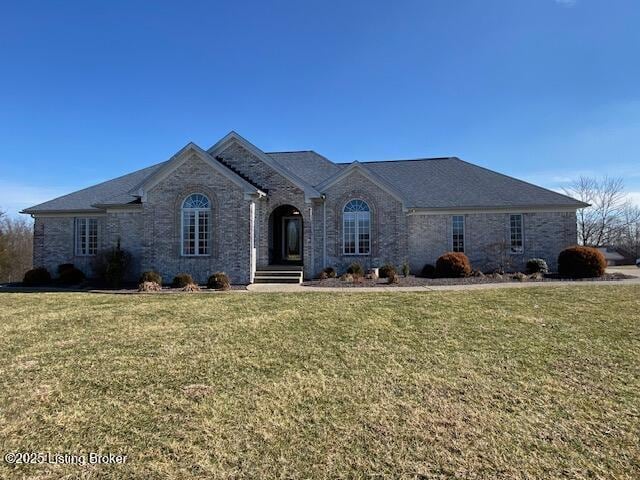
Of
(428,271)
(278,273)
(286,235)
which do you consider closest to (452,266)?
(428,271)

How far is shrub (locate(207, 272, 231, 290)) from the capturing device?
15117 millimetres

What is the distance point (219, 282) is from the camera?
15125 millimetres

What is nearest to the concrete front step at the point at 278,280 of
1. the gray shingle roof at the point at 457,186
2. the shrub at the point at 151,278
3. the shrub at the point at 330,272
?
the shrub at the point at 330,272

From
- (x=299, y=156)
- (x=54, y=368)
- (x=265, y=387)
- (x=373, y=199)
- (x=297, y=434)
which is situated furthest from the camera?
(x=299, y=156)

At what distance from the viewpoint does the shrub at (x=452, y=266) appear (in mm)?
18328

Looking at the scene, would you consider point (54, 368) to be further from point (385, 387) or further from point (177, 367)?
point (385, 387)

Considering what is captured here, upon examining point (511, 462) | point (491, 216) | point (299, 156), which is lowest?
point (511, 462)

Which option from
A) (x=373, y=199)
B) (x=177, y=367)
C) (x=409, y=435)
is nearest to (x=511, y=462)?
(x=409, y=435)

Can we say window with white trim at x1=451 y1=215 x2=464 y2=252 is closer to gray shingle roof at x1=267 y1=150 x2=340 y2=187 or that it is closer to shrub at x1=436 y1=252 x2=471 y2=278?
shrub at x1=436 y1=252 x2=471 y2=278

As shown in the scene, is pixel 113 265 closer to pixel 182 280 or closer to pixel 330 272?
pixel 182 280

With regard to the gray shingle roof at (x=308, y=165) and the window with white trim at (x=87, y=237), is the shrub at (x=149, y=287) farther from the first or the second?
the gray shingle roof at (x=308, y=165)

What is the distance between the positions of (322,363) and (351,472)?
283 centimetres

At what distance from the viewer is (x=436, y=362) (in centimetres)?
643

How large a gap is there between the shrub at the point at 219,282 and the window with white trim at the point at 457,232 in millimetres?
12425
